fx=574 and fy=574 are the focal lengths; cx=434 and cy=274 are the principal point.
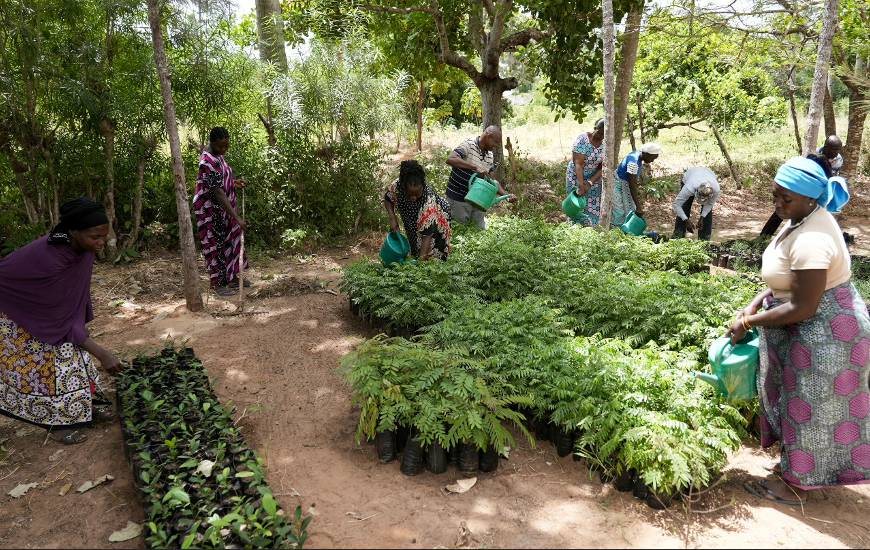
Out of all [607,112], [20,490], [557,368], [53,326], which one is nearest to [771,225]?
[607,112]

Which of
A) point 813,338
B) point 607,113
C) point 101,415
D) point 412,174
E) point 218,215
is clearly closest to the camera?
point 813,338

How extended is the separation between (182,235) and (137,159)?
2.28 metres

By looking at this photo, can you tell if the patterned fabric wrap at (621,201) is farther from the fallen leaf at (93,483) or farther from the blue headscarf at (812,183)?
the fallen leaf at (93,483)

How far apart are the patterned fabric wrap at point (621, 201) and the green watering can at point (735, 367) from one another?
458cm

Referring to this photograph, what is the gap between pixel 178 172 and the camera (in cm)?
550

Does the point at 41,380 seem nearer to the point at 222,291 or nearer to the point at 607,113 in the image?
the point at 222,291

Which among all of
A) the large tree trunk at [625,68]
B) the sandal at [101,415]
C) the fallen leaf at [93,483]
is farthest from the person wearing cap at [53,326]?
the large tree trunk at [625,68]

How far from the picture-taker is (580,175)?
24.7 feet

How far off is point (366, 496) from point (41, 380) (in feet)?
7.47

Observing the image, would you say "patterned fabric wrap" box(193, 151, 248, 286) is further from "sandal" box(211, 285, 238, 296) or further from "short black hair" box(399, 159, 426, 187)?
"short black hair" box(399, 159, 426, 187)

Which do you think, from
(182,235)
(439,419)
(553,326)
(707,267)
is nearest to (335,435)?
(439,419)

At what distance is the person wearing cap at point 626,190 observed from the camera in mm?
7227

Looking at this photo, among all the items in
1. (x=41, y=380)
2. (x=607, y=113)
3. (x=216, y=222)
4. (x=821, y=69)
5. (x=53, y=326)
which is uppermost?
(x=821, y=69)

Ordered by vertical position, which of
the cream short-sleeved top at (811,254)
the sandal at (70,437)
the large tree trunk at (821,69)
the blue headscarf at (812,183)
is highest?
the large tree trunk at (821,69)
